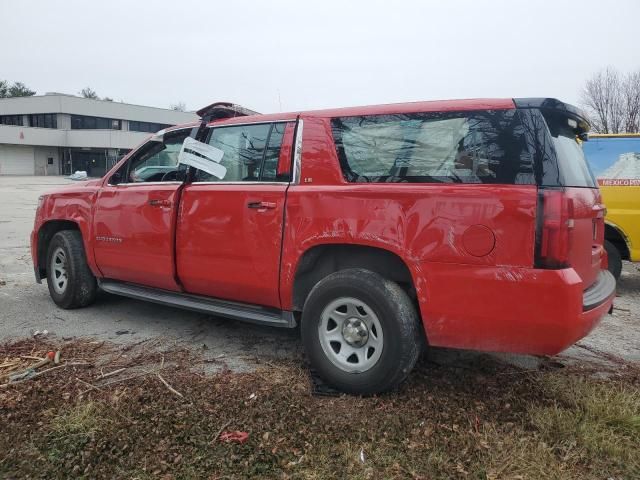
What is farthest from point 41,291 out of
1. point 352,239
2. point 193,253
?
point 352,239

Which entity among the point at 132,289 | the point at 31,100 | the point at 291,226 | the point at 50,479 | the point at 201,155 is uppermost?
the point at 31,100

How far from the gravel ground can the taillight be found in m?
1.44

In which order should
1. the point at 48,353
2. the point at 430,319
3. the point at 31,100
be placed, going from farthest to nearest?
1. the point at 31,100
2. the point at 48,353
3. the point at 430,319

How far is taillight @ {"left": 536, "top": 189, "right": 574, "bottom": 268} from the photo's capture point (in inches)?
110

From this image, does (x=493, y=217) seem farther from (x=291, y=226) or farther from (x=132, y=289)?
(x=132, y=289)

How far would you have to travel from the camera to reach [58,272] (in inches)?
220

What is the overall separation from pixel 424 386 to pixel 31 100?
2515 inches

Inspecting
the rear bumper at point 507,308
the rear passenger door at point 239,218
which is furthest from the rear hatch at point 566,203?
the rear passenger door at point 239,218

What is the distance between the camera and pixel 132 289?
485cm

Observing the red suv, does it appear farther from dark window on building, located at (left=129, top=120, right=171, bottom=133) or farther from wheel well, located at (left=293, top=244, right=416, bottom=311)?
dark window on building, located at (left=129, top=120, right=171, bottom=133)

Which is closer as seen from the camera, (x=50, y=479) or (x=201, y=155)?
(x=50, y=479)

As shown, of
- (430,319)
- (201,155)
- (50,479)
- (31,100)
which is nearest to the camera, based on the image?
(50,479)

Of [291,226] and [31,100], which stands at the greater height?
[31,100]

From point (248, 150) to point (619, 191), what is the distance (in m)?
4.74
